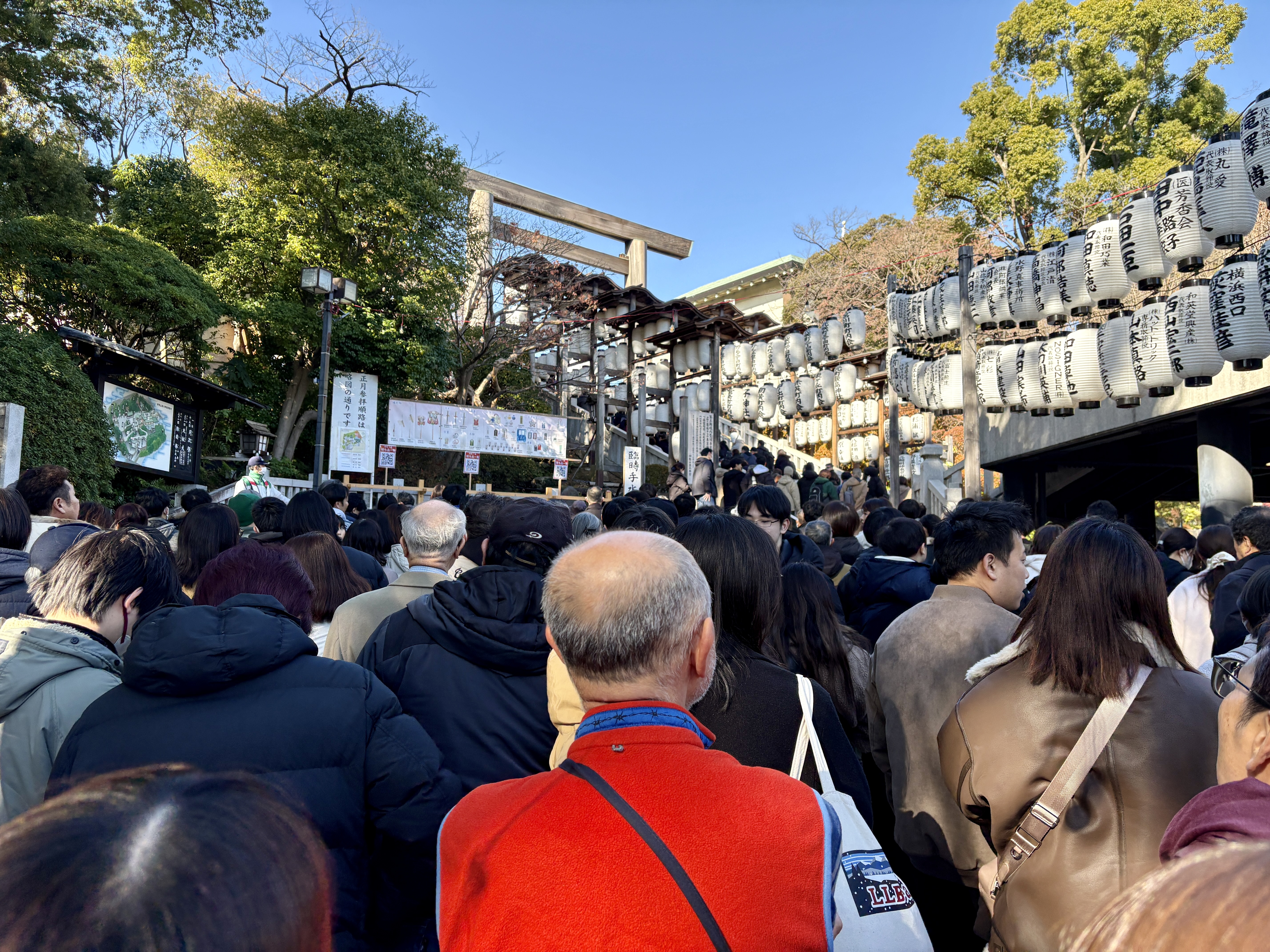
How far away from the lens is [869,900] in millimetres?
1620

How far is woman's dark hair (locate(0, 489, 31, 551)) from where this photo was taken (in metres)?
3.40

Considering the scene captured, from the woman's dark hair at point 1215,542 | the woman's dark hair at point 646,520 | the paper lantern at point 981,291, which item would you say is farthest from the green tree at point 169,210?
the woman's dark hair at point 1215,542

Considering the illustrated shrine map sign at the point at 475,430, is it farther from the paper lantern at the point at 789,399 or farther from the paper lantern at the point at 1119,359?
the paper lantern at the point at 1119,359

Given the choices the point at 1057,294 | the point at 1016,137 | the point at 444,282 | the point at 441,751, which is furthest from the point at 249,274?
the point at 1016,137

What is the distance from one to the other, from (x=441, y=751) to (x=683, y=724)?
117cm

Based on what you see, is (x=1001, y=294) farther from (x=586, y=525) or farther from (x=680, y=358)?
(x=680, y=358)

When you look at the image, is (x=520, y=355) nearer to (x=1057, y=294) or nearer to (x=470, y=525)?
(x=1057, y=294)

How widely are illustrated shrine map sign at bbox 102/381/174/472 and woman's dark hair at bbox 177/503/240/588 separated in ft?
34.3

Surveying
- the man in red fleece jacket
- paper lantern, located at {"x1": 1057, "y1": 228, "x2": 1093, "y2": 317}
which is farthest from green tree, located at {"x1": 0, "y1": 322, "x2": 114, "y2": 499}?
paper lantern, located at {"x1": 1057, "y1": 228, "x2": 1093, "y2": 317}

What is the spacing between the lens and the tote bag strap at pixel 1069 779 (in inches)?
76.0

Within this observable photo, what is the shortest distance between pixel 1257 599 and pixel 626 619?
2.33m

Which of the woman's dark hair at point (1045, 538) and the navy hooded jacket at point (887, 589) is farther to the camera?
the woman's dark hair at point (1045, 538)

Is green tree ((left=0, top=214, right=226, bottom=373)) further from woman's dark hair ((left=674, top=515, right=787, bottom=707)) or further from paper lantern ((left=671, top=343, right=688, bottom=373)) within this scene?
woman's dark hair ((left=674, top=515, right=787, bottom=707))

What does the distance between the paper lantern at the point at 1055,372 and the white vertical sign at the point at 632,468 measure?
9.03 meters
